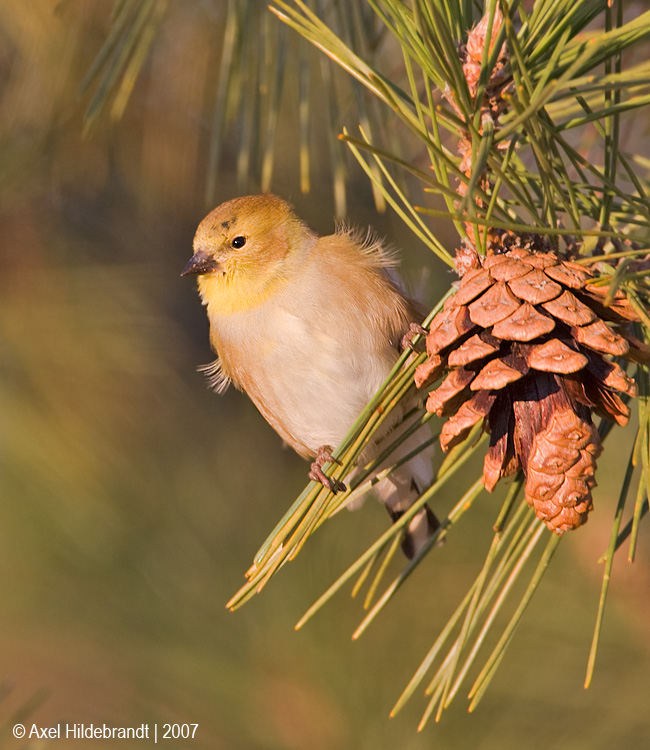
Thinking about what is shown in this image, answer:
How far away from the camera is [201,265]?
2.03 meters

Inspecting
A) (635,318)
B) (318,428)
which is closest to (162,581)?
(318,428)

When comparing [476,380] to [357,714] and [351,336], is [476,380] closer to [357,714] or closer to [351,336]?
[351,336]

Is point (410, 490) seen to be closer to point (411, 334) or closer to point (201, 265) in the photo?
point (411, 334)

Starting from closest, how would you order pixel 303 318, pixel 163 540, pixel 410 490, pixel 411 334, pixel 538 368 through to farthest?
pixel 538 368
pixel 411 334
pixel 303 318
pixel 163 540
pixel 410 490

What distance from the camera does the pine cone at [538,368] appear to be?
94cm

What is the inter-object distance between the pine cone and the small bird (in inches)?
30.6

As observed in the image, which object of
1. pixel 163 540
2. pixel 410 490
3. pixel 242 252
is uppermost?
pixel 242 252

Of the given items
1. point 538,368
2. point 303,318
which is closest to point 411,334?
point 303,318

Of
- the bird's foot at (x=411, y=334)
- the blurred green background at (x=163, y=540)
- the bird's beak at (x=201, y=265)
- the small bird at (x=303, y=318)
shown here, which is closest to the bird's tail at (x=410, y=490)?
the small bird at (x=303, y=318)

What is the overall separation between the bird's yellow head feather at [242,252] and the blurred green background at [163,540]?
107 millimetres

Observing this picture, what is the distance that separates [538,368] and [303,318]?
946 millimetres

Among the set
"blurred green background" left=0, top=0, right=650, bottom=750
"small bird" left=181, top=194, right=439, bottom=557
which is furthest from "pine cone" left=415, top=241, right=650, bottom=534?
"blurred green background" left=0, top=0, right=650, bottom=750

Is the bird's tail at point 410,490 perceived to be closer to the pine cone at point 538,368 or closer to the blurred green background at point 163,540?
the blurred green background at point 163,540

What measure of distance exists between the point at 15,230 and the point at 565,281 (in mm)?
1808
